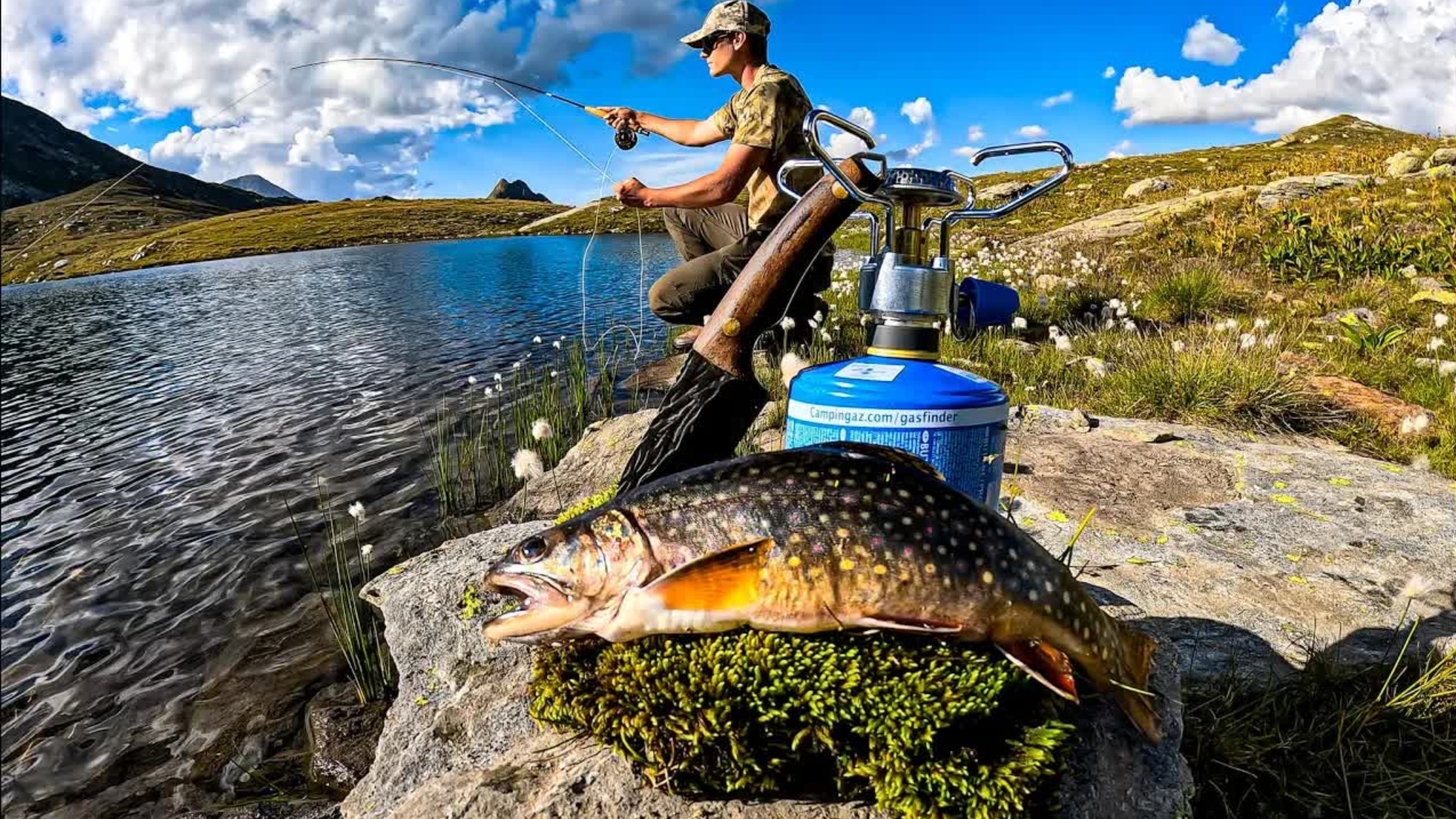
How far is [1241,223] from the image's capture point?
19.9m

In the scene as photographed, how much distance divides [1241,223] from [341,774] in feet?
78.1

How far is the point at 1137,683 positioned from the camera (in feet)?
7.70

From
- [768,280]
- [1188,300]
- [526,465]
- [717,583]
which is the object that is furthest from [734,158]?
[1188,300]

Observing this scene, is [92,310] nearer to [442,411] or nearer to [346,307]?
[346,307]

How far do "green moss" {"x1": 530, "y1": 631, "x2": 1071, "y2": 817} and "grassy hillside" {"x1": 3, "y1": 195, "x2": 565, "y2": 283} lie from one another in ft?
360

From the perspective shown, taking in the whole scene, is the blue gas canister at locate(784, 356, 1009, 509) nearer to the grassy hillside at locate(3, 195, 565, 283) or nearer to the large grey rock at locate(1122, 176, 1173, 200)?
the large grey rock at locate(1122, 176, 1173, 200)

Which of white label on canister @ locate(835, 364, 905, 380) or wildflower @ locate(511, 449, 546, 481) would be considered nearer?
white label on canister @ locate(835, 364, 905, 380)

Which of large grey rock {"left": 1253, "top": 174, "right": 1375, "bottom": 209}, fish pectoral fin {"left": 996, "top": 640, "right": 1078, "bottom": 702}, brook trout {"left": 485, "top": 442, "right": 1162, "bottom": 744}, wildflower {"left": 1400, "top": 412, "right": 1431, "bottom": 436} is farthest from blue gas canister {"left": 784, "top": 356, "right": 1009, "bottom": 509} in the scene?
large grey rock {"left": 1253, "top": 174, "right": 1375, "bottom": 209}

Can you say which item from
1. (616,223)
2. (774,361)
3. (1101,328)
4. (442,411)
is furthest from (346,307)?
(616,223)

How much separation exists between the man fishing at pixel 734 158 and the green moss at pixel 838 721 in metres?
5.54

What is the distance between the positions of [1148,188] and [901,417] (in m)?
43.8

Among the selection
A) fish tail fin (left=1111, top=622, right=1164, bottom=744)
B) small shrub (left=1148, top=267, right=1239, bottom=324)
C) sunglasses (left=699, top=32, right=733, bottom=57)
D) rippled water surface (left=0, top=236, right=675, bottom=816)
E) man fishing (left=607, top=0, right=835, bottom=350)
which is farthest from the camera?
small shrub (left=1148, top=267, right=1239, bottom=324)

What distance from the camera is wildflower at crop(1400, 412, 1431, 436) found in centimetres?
661

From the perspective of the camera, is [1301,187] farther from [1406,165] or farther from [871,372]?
[871,372]
